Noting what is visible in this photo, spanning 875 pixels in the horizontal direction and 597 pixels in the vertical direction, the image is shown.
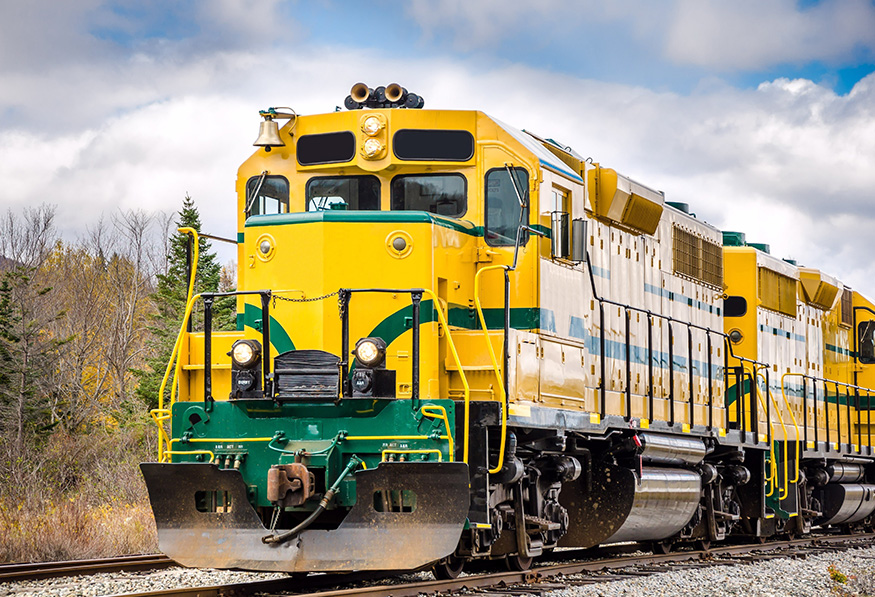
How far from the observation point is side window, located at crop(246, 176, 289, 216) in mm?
9508

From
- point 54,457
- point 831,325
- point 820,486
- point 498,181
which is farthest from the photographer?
point 54,457

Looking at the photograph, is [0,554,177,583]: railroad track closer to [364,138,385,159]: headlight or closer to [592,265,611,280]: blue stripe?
[364,138,385,159]: headlight

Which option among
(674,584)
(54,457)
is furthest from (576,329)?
(54,457)

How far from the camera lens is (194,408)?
338 inches

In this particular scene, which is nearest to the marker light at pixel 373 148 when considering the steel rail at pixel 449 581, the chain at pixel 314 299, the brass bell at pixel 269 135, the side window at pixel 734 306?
the brass bell at pixel 269 135

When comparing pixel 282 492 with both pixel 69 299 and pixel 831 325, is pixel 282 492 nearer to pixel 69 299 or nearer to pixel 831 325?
pixel 831 325

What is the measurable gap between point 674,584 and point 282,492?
399 cm

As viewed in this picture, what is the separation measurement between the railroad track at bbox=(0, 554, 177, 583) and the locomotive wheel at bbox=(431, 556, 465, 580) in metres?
2.92

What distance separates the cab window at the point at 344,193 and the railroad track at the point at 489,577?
3.12 metres

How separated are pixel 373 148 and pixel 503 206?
1.20 metres

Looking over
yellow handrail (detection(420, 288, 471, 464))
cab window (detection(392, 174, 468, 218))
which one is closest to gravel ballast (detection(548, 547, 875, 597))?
yellow handrail (detection(420, 288, 471, 464))

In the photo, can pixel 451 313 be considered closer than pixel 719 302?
Yes

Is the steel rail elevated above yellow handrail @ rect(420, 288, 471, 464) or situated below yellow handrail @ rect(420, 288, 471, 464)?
below

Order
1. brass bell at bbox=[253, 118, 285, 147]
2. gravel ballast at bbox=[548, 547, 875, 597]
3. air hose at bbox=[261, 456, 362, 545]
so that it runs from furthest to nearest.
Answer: brass bell at bbox=[253, 118, 285, 147] → gravel ballast at bbox=[548, 547, 875, 597] → air hose at bbox=[261, 456, 362, 545]
